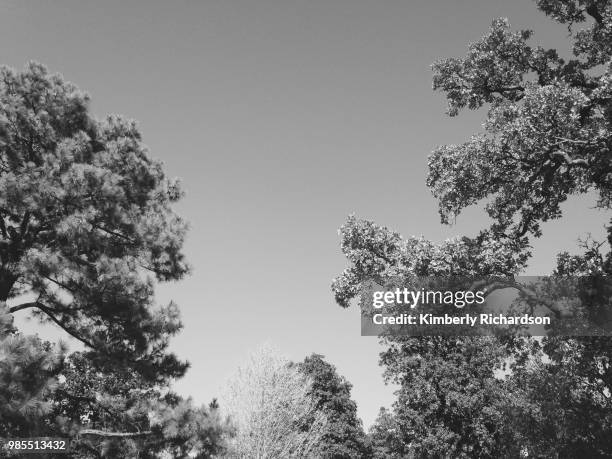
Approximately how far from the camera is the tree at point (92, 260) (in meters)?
9.88

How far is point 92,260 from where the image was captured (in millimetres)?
11211

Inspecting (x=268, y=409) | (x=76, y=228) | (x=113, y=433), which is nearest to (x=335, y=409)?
(x=268, y=409)

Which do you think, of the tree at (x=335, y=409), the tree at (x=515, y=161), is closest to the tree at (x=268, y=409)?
the tree at (x=515, y=161)

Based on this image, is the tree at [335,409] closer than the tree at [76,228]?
No

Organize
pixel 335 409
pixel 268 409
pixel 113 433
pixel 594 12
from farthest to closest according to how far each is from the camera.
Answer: pixel 335 409 → pixel 268 409 → pixel 594 12 → pixel 113 433

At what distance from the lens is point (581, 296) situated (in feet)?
36.6

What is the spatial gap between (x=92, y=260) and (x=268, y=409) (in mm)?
16014

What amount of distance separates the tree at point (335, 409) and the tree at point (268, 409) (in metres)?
15.7

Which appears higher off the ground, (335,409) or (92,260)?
(92,260)

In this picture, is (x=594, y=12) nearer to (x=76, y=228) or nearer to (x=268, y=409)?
(x=76, y=228)

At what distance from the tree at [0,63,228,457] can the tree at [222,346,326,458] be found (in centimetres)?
1243

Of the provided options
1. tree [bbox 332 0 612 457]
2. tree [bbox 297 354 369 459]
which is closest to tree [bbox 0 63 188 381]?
tree [bbox 332 0 612 457]

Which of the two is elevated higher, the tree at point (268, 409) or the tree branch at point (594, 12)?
the tree branch at point (594, 12)

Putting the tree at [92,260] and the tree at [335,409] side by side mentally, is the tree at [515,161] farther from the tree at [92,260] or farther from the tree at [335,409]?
the tree at [335,409]
